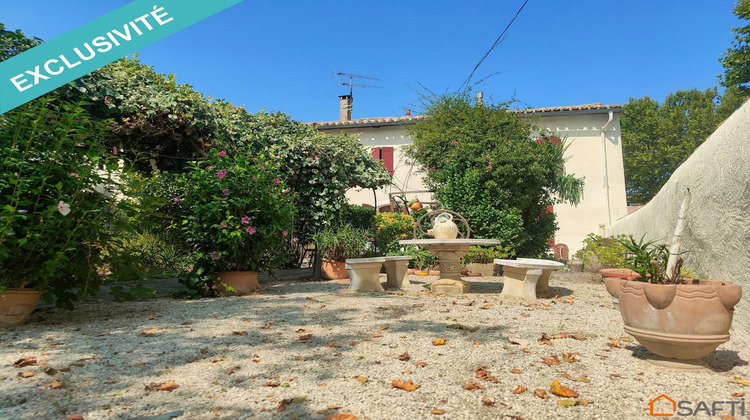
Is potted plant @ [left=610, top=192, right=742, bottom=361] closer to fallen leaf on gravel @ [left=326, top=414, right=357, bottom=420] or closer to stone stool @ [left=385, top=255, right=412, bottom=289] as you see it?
fallen leaf on gravel @ [left=326, top=414, right=357, bottom=420]

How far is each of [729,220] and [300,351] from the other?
330 cm

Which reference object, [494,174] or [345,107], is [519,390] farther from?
[345,107]

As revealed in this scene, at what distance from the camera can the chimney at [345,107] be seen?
16.2 meters

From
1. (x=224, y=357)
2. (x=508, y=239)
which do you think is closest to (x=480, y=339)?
(x=224, y=357)

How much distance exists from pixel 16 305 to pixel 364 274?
11.5ft

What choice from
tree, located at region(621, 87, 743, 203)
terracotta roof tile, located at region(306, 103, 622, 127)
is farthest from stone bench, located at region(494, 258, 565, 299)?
tree, located at region(621, 87, 743, 203)

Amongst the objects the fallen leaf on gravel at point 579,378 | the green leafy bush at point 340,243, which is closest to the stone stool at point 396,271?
the green leafy bush at point 340,243

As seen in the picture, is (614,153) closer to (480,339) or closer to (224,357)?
(480,339)

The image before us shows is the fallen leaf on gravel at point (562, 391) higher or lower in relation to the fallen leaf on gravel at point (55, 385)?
lower

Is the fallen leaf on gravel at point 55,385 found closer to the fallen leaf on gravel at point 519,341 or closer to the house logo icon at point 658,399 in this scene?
the fallen leaf on gravel at point 519,341

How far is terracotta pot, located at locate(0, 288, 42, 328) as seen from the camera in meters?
3.04

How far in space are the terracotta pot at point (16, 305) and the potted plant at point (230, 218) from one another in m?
1.60

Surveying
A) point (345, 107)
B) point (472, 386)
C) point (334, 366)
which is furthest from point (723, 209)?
point (345, 107)

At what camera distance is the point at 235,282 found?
4992 mm
